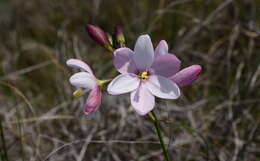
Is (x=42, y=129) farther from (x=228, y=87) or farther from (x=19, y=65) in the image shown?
(x=228, y=87)

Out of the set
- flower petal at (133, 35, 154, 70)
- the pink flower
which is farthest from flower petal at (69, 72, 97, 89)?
flower petal at (133, 35, 154, 70)

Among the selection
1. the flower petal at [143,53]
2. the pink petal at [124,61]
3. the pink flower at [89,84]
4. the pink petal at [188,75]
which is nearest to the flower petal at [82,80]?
the pink flower at [89,84]

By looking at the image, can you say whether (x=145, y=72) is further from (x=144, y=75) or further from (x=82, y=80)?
(x=82, y=80)

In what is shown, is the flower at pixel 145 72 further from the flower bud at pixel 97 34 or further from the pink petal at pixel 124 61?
the flower bud at pixel 97 34

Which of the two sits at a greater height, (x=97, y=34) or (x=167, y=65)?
(x=97, y=34)

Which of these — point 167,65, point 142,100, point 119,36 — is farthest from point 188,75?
point 119,36

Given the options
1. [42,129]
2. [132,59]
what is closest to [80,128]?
[42,129]

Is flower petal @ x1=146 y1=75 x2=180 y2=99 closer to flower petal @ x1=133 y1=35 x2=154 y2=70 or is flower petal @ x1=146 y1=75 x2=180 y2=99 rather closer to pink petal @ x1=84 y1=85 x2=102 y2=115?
flower petal @ x1=133 y1=35 x2=154 y2=70
